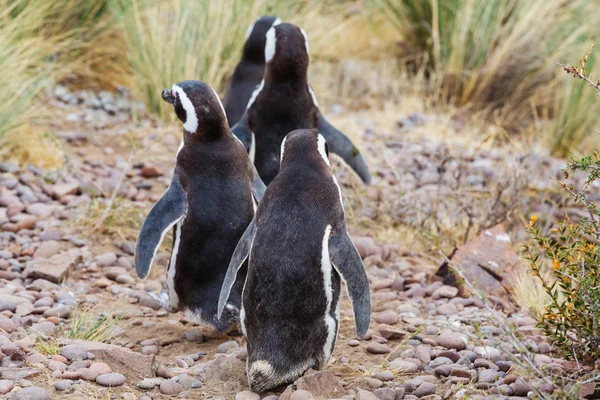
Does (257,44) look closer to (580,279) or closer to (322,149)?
(322,149)

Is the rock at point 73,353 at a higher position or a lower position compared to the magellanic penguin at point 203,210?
lower

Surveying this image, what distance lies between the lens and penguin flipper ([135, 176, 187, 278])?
158 inches

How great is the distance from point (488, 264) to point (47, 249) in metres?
2.52

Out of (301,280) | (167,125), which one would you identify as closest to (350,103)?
(167,125)

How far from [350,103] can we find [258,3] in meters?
1.66

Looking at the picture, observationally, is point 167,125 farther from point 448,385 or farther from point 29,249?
point 448,385

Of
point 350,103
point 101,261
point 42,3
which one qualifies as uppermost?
point 42,3

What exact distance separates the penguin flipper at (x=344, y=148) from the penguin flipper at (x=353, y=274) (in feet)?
6.21

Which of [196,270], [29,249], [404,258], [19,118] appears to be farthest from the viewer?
[19,118]

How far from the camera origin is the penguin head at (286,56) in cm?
505

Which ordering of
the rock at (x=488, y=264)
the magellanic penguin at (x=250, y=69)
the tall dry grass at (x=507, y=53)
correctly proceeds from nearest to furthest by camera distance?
the rock at (x=488, y=264) → the magellanic penguin at (x=250, y=69) → the tall dry grass at (x=507, y=53)

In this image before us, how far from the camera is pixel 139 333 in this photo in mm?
4203

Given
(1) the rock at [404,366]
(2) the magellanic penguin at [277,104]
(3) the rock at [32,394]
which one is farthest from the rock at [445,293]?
(3) the rock at [32,394]

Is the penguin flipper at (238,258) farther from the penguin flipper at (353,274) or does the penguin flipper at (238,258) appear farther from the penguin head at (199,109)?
the penguin head at (199,109)
